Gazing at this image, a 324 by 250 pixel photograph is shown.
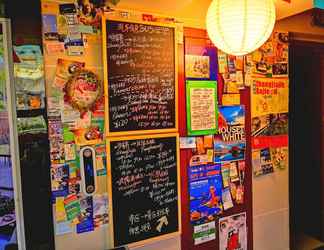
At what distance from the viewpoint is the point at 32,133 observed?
1.52 meters

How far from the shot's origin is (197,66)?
1.99 m

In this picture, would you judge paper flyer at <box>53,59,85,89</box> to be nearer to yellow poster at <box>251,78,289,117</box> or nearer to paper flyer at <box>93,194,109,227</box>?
paper flyer at <box>93,194,109,227</box>

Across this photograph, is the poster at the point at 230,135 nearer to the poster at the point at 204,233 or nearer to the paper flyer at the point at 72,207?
the poster at the point at 204,233

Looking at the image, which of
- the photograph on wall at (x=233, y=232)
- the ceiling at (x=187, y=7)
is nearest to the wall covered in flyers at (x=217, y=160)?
the photograph on wall at (x=233, y=232)

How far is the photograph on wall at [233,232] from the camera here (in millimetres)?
2148

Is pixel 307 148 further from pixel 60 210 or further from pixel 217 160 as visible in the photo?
pixel 60 210

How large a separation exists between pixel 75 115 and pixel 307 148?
8.41 ft

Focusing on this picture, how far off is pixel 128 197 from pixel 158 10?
1.19 m

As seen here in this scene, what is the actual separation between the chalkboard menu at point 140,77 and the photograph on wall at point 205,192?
0.39 meters

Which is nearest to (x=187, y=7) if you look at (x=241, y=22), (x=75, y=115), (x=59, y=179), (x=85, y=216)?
(x=241, y=22)

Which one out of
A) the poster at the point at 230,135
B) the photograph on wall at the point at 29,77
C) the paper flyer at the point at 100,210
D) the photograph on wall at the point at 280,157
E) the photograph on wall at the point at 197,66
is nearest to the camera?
the photograph on wall at the point at 29,77

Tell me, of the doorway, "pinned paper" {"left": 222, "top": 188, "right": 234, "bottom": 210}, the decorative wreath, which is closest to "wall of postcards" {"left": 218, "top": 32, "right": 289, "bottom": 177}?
"pinned paper" {"left": 222, "top": 188, "right": 234, "bottom": 210}

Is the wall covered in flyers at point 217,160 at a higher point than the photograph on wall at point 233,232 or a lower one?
higher

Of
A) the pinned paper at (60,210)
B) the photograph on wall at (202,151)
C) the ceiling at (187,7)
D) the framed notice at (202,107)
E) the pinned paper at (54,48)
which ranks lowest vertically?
the pinned paper at (60,210)
